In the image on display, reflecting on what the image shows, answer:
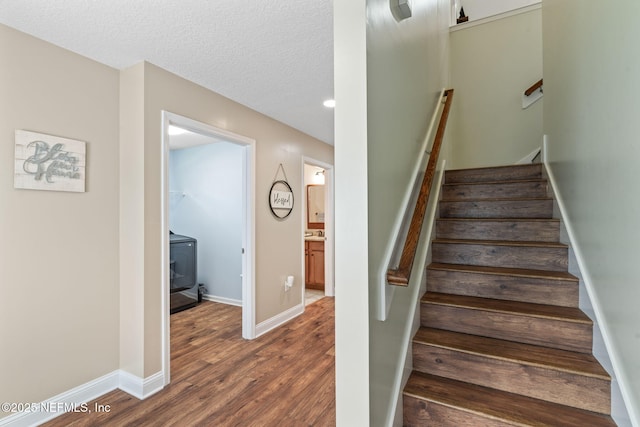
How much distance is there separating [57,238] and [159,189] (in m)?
0.69

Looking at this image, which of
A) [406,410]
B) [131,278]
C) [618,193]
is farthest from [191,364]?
[618,193]

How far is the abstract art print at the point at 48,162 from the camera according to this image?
1.81 m

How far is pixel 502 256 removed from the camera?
199 cm

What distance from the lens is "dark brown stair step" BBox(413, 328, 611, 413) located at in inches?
51.5

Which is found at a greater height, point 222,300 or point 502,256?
point 502,256

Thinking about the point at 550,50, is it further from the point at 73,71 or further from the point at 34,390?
the point at 34,390

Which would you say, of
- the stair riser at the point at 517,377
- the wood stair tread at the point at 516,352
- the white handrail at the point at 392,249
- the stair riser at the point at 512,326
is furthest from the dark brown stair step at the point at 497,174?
the stair riser at the point at 517,377

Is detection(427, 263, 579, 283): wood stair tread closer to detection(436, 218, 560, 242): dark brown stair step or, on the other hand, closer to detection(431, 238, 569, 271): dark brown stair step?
detection(431, 238, 569, 271): dark brown stair step

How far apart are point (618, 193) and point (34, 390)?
10.7 feet

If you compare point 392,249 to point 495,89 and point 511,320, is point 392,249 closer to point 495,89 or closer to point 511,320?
point 511,320

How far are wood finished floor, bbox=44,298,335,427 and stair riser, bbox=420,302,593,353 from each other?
3.15 feet

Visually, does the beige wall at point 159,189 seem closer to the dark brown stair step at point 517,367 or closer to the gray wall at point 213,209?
the gray wall at point 213,209

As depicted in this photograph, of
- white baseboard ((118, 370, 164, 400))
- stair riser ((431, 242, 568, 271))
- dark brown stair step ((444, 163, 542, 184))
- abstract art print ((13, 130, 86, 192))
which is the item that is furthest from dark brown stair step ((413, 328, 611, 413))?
abstract art print ((13, 130, 86, 192))

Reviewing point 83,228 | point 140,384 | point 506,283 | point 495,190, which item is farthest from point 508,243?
point 83,228
